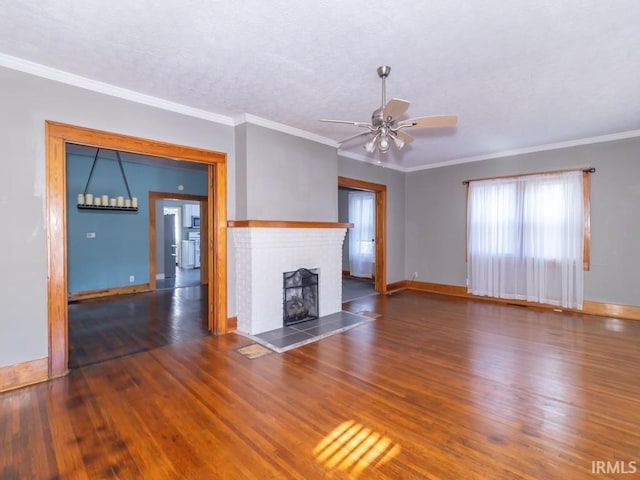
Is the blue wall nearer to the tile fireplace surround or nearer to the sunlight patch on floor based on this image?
the tile fireplace surround

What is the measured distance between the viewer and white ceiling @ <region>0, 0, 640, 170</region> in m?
2.04

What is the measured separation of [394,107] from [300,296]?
2911 millimetres

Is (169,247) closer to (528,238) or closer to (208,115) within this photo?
(208,115)

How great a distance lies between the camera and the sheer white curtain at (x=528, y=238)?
5.00 metres

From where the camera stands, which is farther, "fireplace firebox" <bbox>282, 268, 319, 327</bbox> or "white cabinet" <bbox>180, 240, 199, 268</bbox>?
"white cabinet" <bbox>180, 240, 199, 268</bbox>

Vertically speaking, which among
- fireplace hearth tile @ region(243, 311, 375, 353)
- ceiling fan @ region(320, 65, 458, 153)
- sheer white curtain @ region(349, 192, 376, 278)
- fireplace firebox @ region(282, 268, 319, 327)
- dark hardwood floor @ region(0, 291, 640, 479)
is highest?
ceiling fan @ region(320, 65, 458, 153)

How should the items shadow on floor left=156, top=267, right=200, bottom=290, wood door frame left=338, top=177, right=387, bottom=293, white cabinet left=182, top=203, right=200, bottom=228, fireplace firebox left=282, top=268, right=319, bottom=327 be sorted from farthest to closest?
white cabinet left=182, top=203, right=200, bottom=228, shadow on floor left=156, top=267, right=200, bottom=290, wood door frame left=338, top=177, right=387, bottom=293, fireplace firebox left=282, top=268, right=319, bottom=327

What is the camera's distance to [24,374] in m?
2.67

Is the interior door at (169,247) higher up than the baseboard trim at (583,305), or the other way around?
the interior door at (169,247)

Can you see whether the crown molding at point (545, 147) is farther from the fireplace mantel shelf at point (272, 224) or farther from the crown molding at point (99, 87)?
the crown molding at point (99, 87)

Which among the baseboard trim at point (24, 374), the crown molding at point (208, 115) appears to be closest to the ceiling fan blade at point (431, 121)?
the crown molding at point (208, 115)

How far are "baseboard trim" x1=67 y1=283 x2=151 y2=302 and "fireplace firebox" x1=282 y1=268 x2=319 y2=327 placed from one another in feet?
13.4

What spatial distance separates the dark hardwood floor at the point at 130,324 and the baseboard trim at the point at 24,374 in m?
0.30

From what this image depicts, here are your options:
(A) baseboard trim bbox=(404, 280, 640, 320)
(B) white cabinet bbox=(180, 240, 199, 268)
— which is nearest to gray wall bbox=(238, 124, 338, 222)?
(A) baseboard trim bbox=(404, 280, 640, 320)
